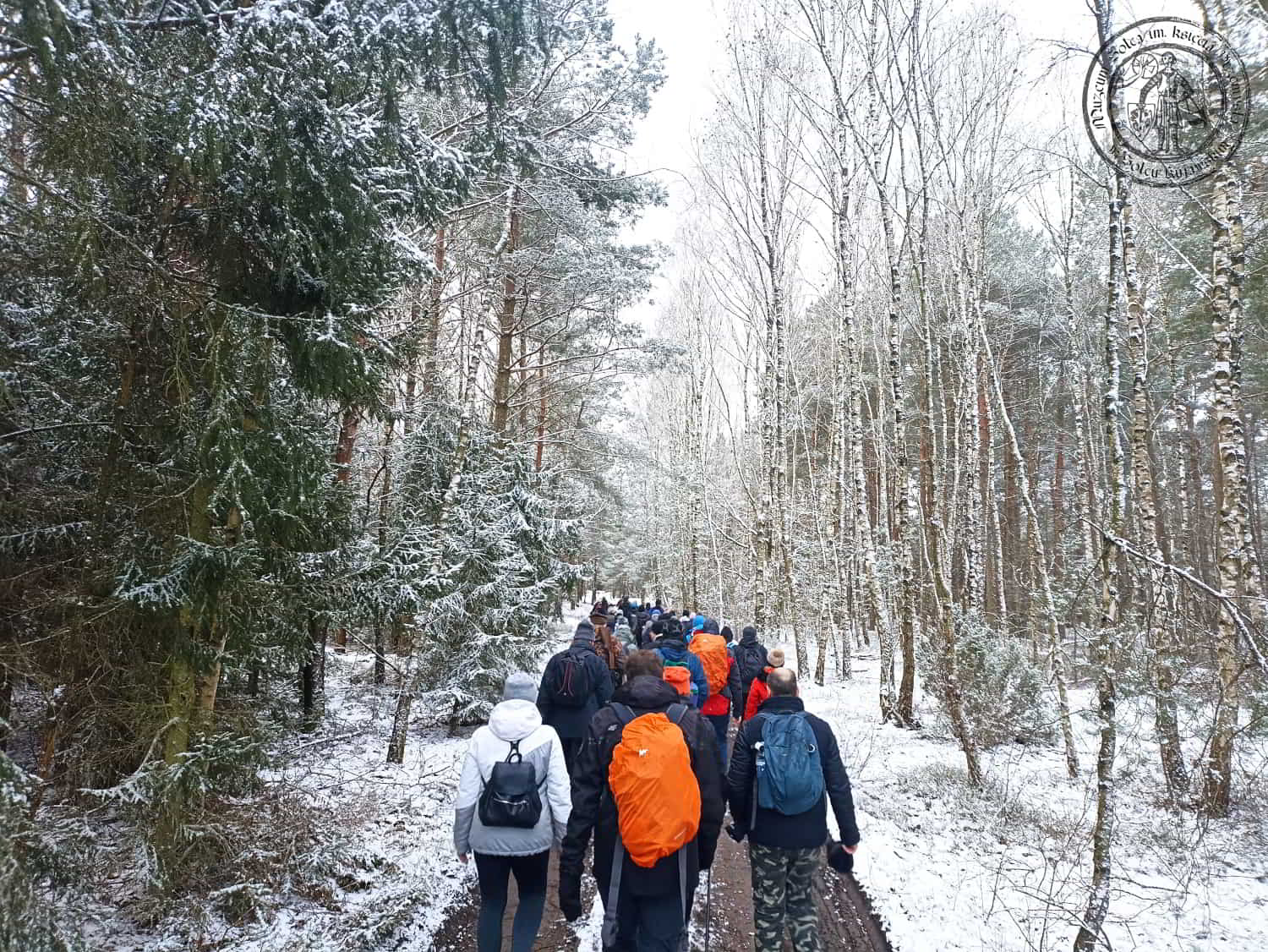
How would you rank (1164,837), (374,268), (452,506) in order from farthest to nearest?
1. (452,506)
2. (1164,837)
3. (374,268)

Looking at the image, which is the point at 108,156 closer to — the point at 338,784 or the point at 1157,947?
the point at 338,784

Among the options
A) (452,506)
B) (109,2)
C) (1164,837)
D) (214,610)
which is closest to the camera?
(109,2)

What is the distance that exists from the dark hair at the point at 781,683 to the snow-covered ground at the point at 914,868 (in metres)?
1.80

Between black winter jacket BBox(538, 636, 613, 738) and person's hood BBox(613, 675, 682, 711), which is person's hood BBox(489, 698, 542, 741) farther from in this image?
black winter jacket BBox(538, 636, 613, 738)

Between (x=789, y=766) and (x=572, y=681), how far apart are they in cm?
288

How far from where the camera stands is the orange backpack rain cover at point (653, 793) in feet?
10.4

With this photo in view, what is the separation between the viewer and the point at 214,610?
4.09 meters

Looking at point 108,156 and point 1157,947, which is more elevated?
point 108,156

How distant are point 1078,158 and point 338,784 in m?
16.3

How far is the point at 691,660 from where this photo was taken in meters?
7.12

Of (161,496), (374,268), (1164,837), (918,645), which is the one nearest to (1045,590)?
(1164,837)

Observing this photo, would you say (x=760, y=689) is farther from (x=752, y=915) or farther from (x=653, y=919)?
(x=653, y=919)

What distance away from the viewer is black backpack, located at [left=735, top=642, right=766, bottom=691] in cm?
829

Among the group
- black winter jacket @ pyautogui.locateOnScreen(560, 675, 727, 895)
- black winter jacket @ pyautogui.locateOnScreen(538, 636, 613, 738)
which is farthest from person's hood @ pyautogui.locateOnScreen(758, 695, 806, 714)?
black winter jacket @ pyautogui.locateOnScreen(538, 636, 613, 738)
